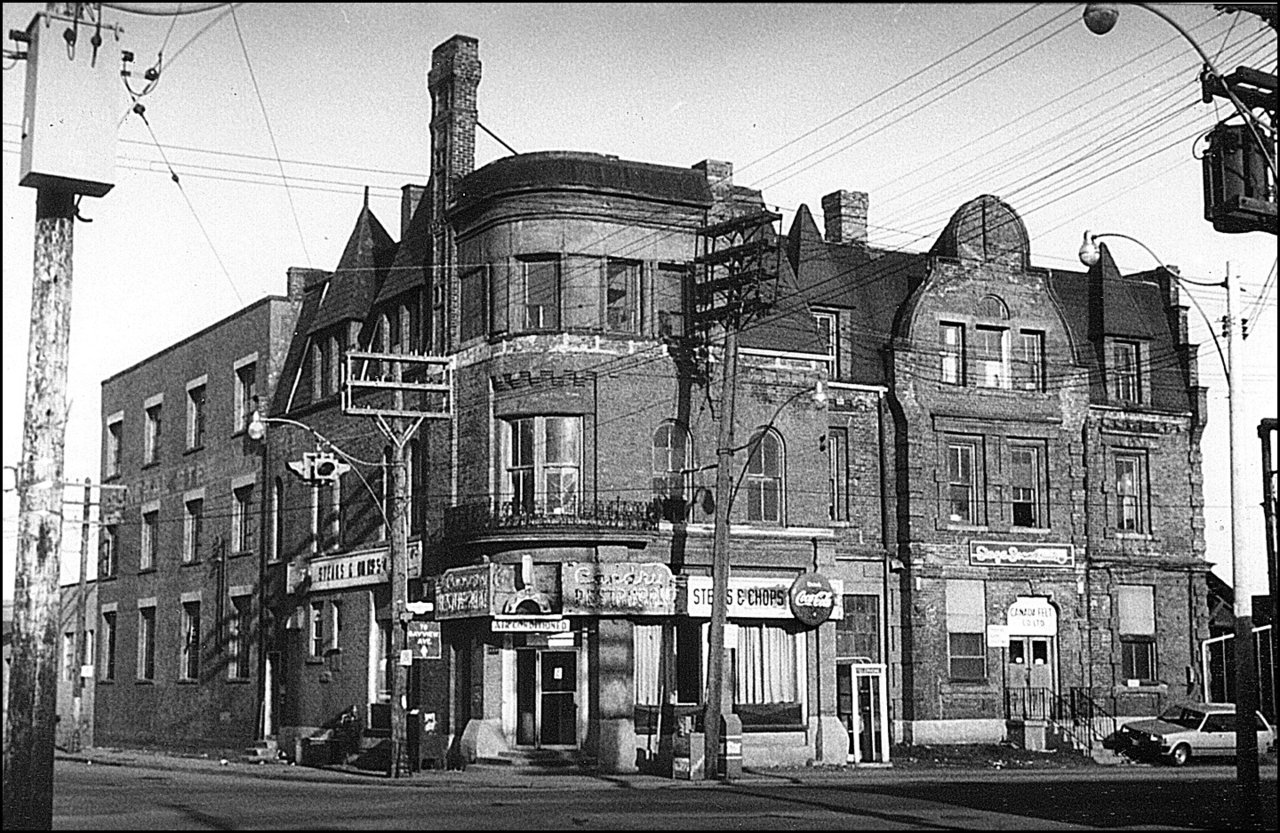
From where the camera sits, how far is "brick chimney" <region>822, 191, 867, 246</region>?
162ft

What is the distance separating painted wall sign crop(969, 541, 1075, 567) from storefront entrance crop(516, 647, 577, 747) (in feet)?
42.7

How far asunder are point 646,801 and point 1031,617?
2208cm

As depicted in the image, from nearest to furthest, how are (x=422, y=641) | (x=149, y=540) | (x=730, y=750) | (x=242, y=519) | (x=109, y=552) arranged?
1. (x=730, y=750)
2. (x=422, y=641)
3. (x=242, y=519)
4. (x=149, y=540)
5. (x=109, y=552)

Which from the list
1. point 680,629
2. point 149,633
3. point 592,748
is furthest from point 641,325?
point 149,633

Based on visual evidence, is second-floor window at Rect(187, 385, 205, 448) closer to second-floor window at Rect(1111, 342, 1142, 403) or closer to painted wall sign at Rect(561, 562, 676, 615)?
painted wall sign at Rect(561, 562, 676, 615)

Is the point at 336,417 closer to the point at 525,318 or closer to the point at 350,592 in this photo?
the point at 350,592

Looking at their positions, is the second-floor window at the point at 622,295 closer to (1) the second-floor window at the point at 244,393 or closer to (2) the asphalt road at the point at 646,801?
A: (2) the asphalt road at the point at 646,801

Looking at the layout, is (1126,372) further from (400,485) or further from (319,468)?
(319,468)

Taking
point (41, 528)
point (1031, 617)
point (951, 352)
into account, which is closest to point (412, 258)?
point (951, 352)

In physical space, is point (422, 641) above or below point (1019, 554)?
below

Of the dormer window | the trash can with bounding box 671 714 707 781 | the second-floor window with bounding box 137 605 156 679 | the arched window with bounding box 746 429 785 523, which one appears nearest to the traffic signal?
the arched window with bounding box 746 429 785 523

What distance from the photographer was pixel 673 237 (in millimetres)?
39969

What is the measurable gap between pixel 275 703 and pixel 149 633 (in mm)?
10444

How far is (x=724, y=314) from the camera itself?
3816 cm
